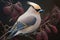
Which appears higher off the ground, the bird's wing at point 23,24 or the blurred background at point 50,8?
the blurred background at point 50,8

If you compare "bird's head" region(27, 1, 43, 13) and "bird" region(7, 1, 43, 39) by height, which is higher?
"bird's head" region(27, 1, 43, 13)

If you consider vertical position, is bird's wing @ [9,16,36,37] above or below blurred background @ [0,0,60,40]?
below

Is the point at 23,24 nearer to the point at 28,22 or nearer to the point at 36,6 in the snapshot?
the point at 28,22

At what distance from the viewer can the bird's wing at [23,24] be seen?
4.10 feet

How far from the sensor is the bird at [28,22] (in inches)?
49.4

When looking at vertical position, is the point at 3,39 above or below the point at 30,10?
below

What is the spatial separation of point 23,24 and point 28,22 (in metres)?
0.04

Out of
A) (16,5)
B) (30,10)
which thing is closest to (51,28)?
(30,10)

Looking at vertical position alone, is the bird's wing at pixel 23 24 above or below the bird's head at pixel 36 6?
below

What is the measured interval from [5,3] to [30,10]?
19 cm

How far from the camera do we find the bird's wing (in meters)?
1.25

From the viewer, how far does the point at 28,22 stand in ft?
4.18

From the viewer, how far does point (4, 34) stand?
1.26 metres

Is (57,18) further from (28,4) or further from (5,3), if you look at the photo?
(5,3)
